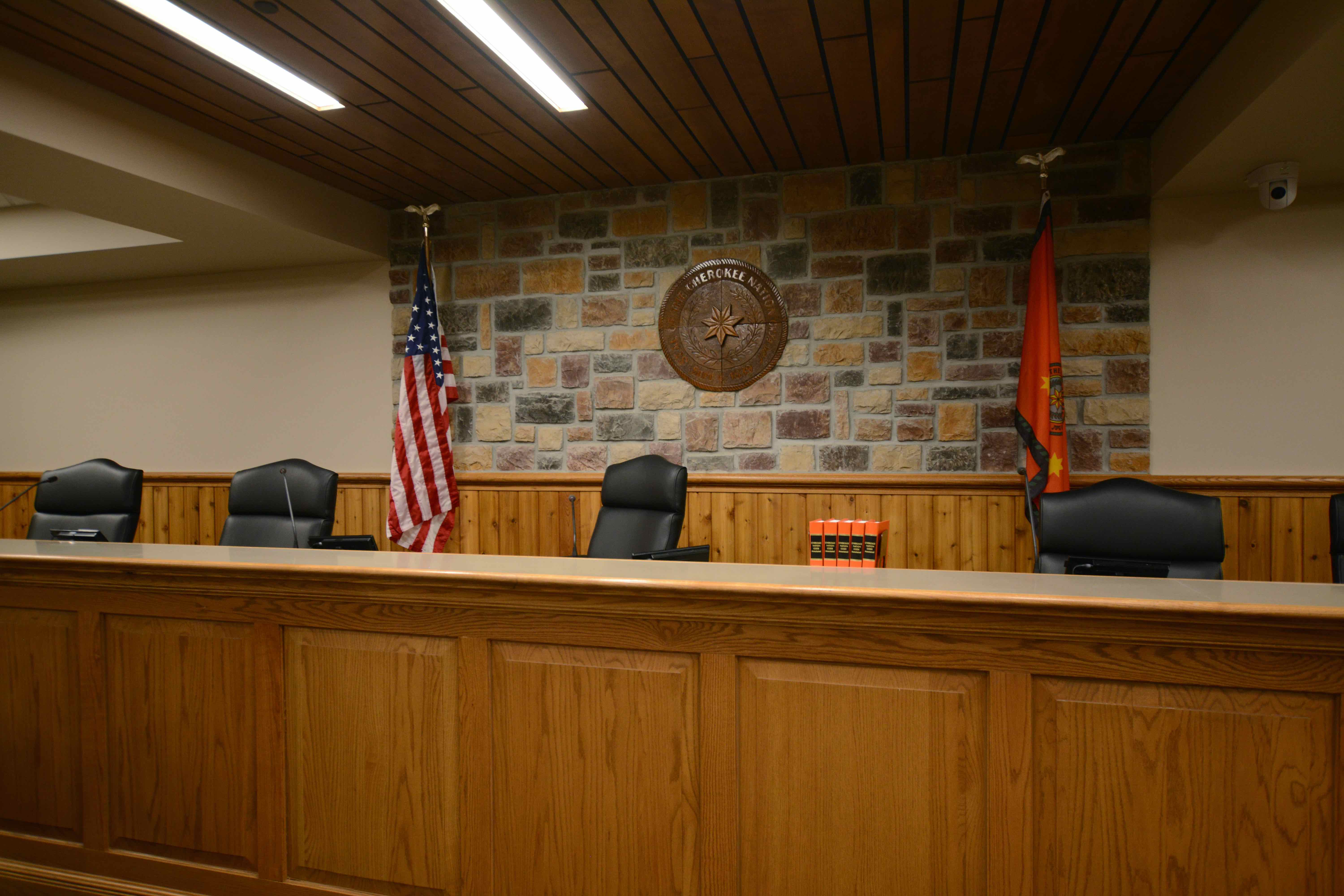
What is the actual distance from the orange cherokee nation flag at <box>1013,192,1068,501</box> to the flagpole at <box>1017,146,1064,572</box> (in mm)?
13

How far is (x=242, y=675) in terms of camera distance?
1.64 m

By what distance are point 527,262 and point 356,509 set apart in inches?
68.4

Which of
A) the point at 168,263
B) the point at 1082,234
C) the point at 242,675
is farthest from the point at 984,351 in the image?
the point at 168,263

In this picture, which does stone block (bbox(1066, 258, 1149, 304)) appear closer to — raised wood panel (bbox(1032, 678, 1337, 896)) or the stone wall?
the stone wall

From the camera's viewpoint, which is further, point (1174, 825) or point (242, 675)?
point (242, 675)

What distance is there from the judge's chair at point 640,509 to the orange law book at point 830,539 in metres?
0.56

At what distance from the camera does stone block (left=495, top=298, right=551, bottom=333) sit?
13.6 ft

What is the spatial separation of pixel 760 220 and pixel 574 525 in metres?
1.82

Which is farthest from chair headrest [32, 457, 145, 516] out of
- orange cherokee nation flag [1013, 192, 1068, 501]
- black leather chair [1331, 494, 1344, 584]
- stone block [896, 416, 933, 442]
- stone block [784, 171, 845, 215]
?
black leather chair [1331, 494, 1344, 584]

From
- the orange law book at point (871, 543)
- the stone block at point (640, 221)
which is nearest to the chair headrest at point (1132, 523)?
the orange law book at point (871, 543)

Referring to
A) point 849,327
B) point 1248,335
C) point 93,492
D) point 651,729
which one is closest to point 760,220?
point 849,327

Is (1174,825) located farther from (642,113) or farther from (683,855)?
(642,113)

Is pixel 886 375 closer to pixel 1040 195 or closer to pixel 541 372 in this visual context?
pixel 1040 195

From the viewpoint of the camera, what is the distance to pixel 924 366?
3.65m
